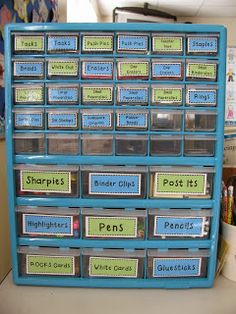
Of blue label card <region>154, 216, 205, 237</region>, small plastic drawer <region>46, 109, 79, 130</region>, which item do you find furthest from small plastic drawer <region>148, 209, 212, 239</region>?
small plastic drawer <region>46, 109, 79, 130</region>

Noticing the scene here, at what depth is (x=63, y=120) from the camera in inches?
20.2

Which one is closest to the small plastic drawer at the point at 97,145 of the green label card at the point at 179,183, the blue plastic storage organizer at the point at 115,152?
the blue plastic storage organizer at the point at 115,152

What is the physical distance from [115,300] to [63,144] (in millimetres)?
304

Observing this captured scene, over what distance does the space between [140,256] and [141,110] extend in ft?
0.90

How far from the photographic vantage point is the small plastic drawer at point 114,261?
539 mm

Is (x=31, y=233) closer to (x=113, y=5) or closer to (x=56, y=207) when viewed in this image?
(x=56, y=207)

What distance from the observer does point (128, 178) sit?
52 centimetres

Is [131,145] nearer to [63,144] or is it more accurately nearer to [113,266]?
[63,144]

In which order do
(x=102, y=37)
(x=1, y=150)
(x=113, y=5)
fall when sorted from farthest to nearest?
1. (x=113, y=5)
2. (x=1, y=150)
3. (x=102, y=37)

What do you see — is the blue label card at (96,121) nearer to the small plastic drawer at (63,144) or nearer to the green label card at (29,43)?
the small plastic drawer at (63,144)

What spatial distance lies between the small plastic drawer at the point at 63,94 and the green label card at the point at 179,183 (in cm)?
21

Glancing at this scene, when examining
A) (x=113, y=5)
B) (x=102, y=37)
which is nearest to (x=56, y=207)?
(x=102, y=37)

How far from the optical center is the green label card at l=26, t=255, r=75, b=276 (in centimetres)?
54

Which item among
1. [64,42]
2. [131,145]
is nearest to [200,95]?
[131,145]
